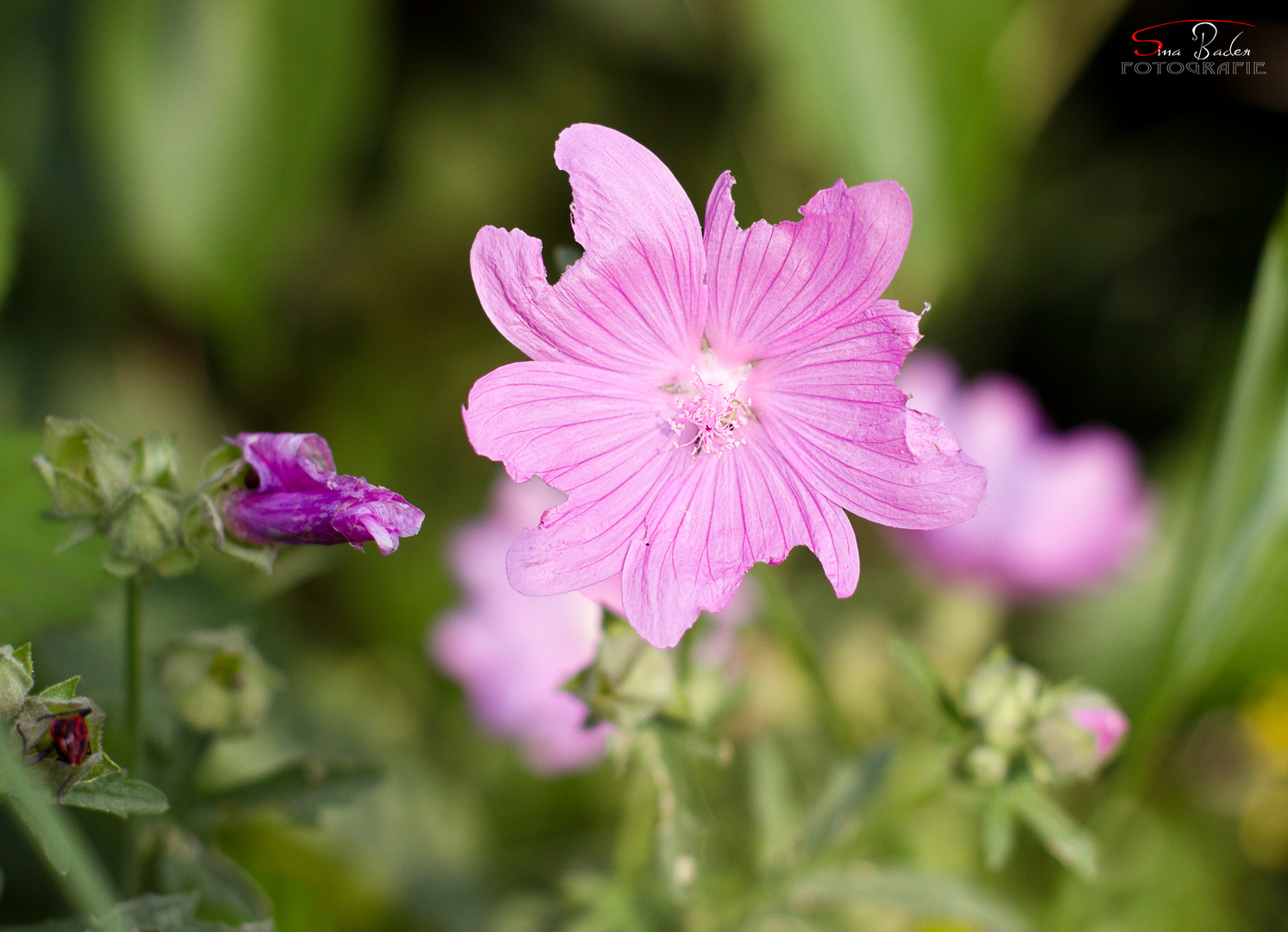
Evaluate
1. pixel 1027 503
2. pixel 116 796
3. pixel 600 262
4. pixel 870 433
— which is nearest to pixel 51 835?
pixel 116 796

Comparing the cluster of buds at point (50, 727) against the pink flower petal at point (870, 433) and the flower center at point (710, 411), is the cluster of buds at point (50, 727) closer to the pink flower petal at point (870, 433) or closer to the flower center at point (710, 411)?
the flower center at point (710, 411)

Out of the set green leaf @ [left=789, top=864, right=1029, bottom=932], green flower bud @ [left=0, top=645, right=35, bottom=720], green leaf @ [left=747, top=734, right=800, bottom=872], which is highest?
green flower bud @ [left=0, top=645, right=35, bottom=720]

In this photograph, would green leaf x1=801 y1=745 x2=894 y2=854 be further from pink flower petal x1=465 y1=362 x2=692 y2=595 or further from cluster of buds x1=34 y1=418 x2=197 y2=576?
cluster of buds x1=34 y1=418 x2=197 y2=576

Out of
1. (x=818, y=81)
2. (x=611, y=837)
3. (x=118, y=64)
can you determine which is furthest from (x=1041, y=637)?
(x=118, y=64)

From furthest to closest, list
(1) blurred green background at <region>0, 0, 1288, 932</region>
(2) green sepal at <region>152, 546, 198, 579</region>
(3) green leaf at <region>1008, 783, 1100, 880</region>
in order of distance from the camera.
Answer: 1. (1) blurred green background at <region>0, 0, 1288, 932</region>
2. (3) green leaf at <region>1008, 783, 1100, 880</region>
3. (2) green sepal at <region>152, 546, 198, 579</region>

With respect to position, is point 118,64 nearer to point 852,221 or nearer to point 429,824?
point 429,824

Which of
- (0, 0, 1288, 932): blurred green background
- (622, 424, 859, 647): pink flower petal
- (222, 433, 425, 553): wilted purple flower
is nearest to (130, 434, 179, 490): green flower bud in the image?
(222, 433, 425, 553): wilted purple flower

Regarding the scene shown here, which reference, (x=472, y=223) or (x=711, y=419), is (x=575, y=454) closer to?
(x=711, y=419)
